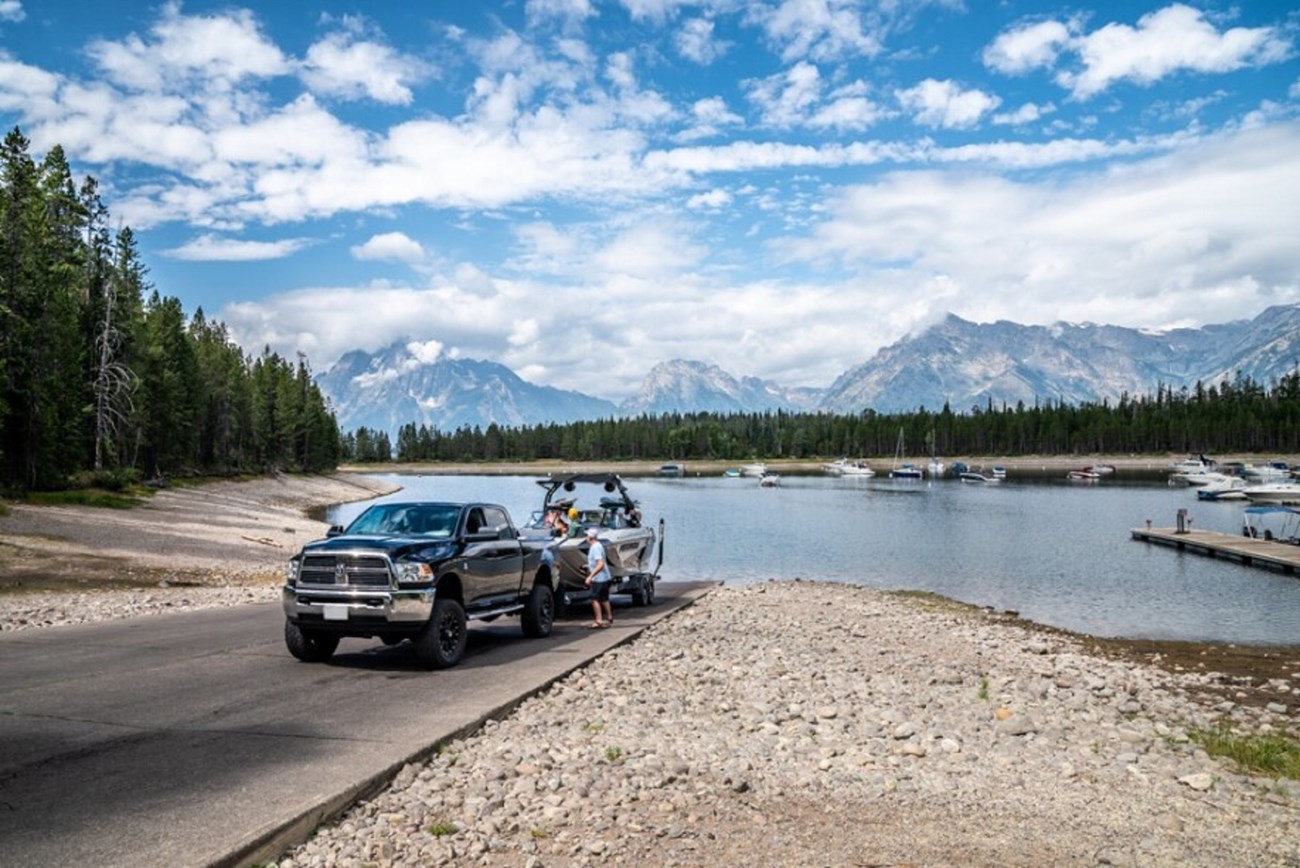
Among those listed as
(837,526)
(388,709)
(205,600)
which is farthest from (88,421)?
(388,709)

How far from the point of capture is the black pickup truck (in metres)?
13.4

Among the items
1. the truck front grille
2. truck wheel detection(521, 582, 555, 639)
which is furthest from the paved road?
the truck front grille

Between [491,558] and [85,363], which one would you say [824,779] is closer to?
[491,558]

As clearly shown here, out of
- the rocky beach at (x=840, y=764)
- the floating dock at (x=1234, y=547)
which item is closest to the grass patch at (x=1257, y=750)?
the rocky beach at (x=840, y=764)

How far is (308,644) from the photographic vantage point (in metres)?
14.5

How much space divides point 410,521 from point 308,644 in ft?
8.04

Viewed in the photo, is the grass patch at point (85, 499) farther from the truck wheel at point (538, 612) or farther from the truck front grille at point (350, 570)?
the truck front grille at point (350, 570)

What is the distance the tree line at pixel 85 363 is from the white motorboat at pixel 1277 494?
90.3 meters

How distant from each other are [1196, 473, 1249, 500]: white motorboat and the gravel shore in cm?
9354

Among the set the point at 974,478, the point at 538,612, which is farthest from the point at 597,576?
the point at 974,478

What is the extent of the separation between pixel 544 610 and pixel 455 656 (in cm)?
380

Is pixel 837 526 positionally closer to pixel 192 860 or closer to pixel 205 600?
pixel 205 600

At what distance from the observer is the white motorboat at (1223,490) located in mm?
96625

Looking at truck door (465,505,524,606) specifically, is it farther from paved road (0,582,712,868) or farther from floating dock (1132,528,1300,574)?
floating dock (1132,528,1300,574)
